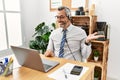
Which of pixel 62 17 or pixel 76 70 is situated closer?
pixel 76 70

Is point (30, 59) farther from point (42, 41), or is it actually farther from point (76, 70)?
point (42, 41)

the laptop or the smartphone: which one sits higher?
the laptop

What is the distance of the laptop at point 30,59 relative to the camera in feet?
3.46

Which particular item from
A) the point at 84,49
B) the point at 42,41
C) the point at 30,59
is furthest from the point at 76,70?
the point at 42,41

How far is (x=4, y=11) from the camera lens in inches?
103

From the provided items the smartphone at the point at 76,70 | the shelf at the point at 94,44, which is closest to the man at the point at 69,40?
the shelf at the point at 94,44

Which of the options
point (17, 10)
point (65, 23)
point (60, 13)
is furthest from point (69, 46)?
point (17, 10)

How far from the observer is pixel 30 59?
1.12 meters

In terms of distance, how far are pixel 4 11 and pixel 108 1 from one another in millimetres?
1961

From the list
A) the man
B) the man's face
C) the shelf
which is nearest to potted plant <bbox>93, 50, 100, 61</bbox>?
the shelf

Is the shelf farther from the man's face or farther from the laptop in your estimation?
the laptop

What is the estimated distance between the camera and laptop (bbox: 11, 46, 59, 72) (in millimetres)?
1054

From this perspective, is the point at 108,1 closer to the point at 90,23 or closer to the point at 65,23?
the point at 90,23

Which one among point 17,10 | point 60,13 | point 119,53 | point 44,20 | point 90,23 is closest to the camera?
point 60,13
